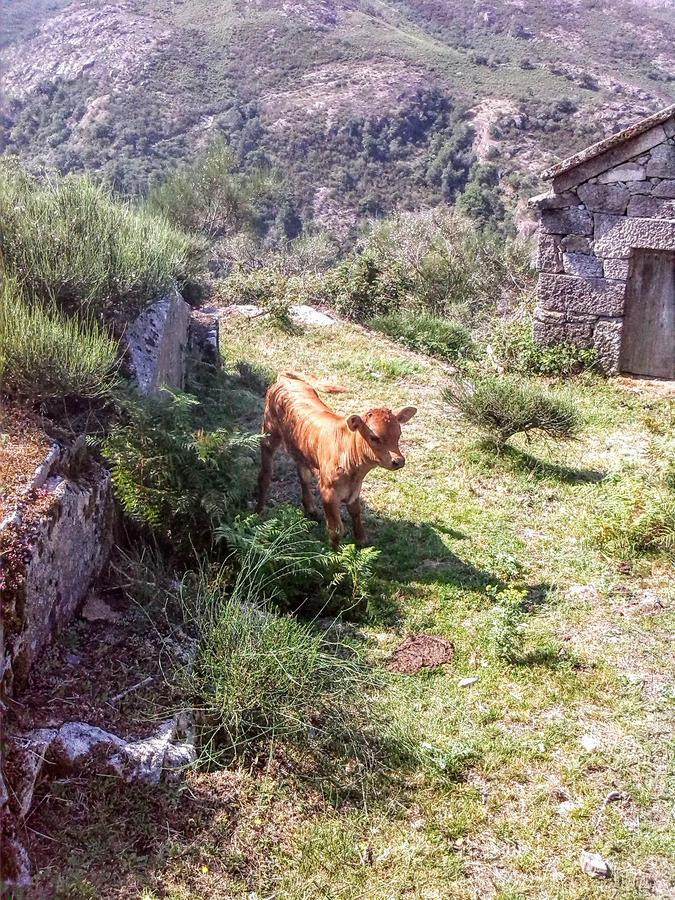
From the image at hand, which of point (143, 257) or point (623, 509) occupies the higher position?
point (143, 257)

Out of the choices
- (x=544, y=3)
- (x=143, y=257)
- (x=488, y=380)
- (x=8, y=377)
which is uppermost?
(x=544, y=3)

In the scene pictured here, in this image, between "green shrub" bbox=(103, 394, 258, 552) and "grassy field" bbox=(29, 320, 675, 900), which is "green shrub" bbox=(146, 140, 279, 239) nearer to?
"green shrub" bbox=(103, 394, 258, 552)

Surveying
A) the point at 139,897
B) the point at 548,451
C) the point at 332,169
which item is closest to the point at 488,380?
the point at 548,451

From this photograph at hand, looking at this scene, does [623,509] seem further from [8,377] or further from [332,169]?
[332,169]

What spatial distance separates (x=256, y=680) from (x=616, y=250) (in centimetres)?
784

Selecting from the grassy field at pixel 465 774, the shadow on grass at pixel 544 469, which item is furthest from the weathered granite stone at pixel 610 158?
the grassy field at pixel 465 774

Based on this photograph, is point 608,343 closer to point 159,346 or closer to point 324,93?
point 159,346

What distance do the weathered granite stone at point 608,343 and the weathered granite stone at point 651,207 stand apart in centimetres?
134

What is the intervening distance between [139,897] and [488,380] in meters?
5.85

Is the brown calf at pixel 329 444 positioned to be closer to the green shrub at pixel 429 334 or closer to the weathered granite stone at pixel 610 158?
the weathered granite stone at pixel 610 158

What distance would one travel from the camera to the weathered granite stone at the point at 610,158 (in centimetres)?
877

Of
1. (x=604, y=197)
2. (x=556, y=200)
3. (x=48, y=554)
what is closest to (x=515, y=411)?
(x=556, y=200)

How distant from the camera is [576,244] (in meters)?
9.35

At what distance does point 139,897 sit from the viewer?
2697 millimetres
